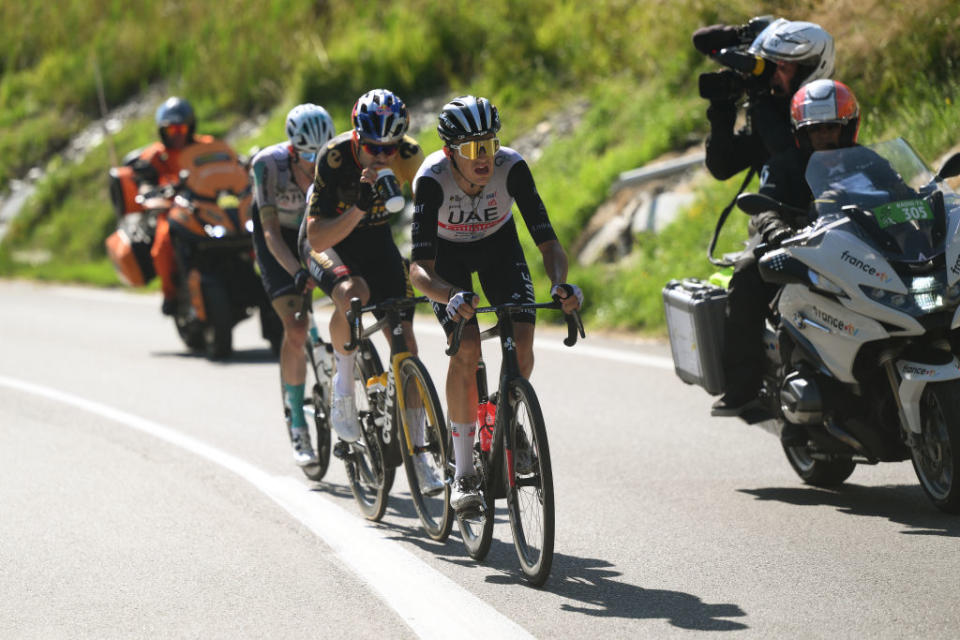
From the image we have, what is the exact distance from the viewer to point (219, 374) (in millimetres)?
13305

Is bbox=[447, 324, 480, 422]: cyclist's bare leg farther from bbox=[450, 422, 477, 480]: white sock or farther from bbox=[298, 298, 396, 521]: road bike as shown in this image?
bbox=[298, 298, 396, 521]: road bike

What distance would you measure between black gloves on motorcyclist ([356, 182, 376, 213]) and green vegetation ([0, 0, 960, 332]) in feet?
22.1

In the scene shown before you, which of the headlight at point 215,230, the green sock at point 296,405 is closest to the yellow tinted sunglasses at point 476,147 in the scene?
the green sock at point 296,405

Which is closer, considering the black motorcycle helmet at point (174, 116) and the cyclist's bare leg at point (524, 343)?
the cyclist's bare leg at point (524, 343)

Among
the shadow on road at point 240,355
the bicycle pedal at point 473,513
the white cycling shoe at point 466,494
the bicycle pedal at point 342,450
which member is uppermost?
the white cycling shoe at point 466,494

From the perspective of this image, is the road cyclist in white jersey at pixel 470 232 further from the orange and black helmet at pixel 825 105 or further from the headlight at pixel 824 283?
the orange and black helmet at pixel 825 105

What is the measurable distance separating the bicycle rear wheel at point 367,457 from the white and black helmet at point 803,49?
8.70 ft

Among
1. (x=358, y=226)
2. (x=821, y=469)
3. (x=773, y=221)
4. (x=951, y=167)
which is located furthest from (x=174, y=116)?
(x=951, y=167)

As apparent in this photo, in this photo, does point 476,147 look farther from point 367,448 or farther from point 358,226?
point 367,448

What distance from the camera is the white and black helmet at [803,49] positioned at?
7.86 metres

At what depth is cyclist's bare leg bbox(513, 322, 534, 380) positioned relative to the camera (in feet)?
20.9

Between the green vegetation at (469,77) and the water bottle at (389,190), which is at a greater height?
the water bottle at (389,190)

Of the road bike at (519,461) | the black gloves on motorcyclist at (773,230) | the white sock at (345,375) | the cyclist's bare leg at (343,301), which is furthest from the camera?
the white sock at (345,375)

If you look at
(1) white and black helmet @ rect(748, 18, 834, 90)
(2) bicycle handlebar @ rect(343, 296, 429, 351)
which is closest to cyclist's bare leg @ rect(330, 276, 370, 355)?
(2) bicycle handlebar @ rect(343, 296, 429, 351)
